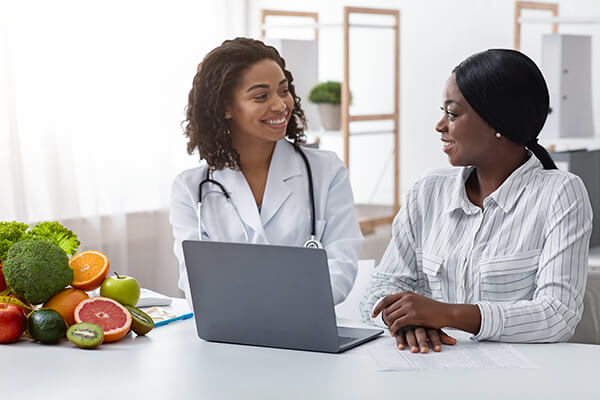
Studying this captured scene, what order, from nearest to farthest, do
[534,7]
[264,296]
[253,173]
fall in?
[264,296] → [253,173] → [534,7]

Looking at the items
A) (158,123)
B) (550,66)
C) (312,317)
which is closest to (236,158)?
(312,317)

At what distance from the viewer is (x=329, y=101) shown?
13.0 ft

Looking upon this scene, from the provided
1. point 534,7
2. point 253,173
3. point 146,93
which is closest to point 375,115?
point 534,7

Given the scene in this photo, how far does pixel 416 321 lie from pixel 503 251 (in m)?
0.33

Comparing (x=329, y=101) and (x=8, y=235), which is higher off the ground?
(x=329, y=101)

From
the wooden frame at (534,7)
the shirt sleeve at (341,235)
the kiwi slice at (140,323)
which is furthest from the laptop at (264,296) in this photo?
the wooden frame at (534,7)

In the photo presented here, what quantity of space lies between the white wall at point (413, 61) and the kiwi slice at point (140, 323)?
109 inches

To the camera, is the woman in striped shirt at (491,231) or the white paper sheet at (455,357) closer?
the white paper sheet at (455,357)

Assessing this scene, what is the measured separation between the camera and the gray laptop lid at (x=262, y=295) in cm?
147

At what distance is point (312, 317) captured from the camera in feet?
4.93

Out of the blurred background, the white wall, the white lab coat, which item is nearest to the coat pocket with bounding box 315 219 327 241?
the white lab coat

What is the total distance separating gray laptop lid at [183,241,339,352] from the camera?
147 cm

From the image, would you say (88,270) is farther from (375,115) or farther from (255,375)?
(375,115)

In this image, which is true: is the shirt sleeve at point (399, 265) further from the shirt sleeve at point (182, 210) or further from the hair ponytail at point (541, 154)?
the shirt sleeve at point (182, 210)
